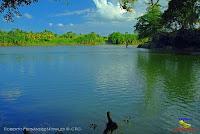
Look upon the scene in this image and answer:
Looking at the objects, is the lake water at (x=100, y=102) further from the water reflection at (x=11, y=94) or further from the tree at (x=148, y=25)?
the tree at (x=148, y=25)

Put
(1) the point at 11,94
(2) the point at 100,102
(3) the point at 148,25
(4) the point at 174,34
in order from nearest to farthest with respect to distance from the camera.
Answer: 1. (2) the point at 100,102
2. (1) the point at 11,94
3. (4) the point at 174,34
4. (3) the point at 148,25

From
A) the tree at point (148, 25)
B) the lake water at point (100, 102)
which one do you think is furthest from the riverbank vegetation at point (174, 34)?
the lake water at point (100, 102)

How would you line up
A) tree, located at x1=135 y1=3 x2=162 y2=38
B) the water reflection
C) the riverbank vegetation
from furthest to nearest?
tree, located at x1=135 y1=3 x2=162 y2=38, the riverbank vegetation, the water reflection

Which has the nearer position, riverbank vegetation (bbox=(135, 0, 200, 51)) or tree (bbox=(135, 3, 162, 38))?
riverbank vegetation (bbox=(135, 0, 200, 51))

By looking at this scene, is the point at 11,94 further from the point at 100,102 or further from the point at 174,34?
the point at 174,34

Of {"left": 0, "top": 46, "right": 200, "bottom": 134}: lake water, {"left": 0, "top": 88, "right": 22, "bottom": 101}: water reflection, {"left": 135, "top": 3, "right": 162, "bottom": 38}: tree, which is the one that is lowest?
{"left": 0, "top": 88, "right": 22, "bottom": 101}: water reflection

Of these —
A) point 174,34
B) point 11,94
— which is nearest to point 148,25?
point 174,34

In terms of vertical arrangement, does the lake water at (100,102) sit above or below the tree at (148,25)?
below

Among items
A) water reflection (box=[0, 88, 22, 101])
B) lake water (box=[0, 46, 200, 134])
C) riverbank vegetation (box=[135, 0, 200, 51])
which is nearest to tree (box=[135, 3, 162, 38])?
riverbank vegetation (box=[135, 0, 200, 51])

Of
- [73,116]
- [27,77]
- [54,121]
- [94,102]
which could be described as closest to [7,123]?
[54,121]

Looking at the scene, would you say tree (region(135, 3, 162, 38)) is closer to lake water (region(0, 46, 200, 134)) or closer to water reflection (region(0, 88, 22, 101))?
lake water (region(0, 46, 200, 134))

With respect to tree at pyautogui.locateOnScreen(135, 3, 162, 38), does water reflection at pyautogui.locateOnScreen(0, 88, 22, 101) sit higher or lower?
lower

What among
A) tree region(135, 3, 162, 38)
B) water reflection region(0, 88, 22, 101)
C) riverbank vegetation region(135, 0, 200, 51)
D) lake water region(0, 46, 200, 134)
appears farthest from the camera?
tree region(135, 3, 162, 38)

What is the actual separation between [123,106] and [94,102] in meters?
3.03
